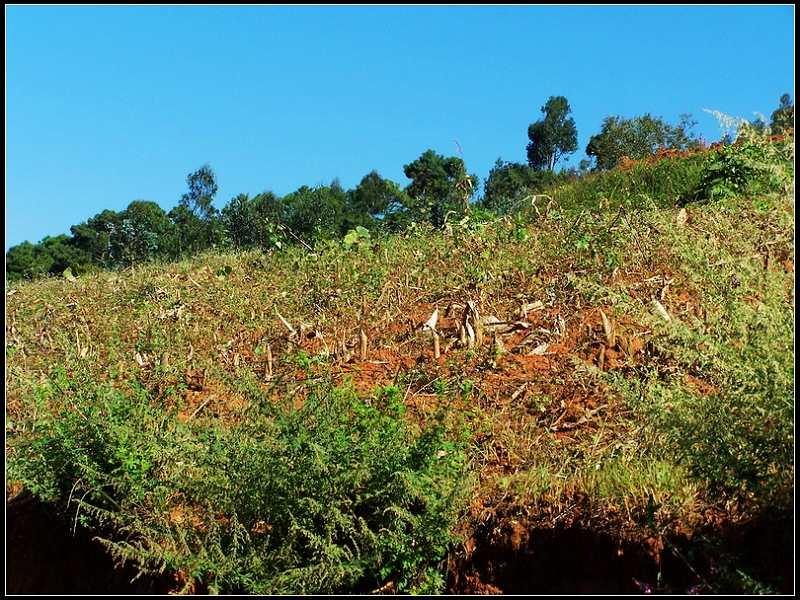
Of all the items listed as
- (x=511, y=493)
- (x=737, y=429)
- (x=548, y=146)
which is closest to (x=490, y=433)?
(x=511, y=493)

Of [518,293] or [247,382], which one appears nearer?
[247,382]

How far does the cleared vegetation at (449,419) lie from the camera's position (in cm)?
362

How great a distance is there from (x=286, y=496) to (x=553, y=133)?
114ft

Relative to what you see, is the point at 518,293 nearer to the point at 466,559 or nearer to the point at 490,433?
the point at 490,433

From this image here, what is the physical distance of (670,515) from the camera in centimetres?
387

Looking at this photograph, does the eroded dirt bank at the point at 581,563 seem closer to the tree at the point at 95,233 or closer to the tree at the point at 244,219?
the tree at the point at 244,219

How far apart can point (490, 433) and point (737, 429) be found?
6.04 feet

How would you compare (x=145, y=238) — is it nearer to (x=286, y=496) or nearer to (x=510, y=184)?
(x=510, y=184)

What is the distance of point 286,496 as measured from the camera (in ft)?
14.0

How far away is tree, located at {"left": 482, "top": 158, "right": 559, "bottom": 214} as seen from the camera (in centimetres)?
1459

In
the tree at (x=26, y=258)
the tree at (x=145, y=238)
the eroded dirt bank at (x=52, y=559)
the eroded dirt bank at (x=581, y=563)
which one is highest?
the tree at (x=26, y=258)

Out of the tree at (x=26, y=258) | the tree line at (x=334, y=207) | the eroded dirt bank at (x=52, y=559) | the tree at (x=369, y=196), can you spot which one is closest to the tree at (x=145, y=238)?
the tree line at (x=334, y=207)

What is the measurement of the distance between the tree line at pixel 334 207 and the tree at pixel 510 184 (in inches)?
1.8

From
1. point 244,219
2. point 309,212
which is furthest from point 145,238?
point 309,212
